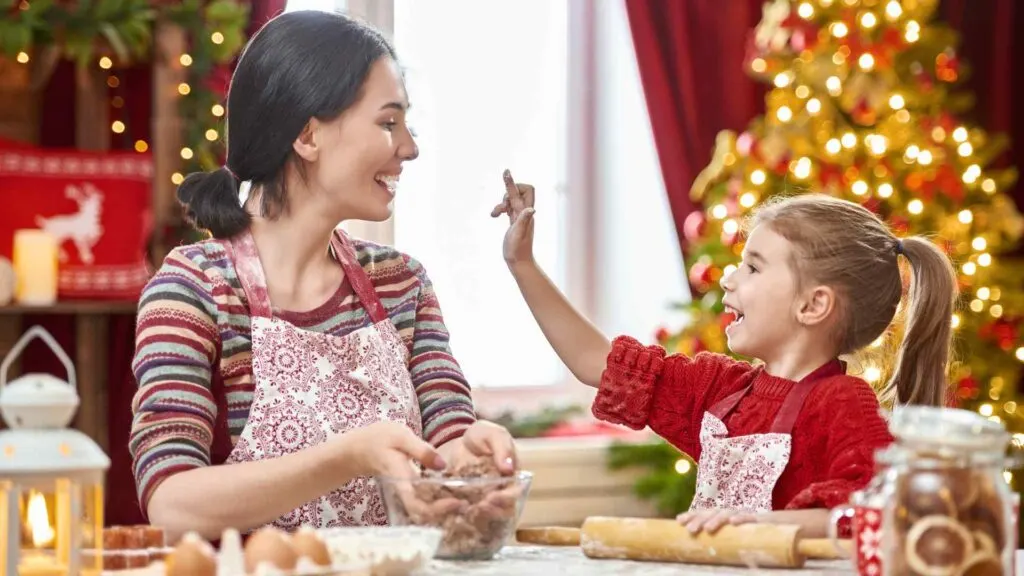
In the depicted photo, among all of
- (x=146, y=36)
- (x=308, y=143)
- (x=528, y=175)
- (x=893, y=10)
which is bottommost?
(x=528, y=175)

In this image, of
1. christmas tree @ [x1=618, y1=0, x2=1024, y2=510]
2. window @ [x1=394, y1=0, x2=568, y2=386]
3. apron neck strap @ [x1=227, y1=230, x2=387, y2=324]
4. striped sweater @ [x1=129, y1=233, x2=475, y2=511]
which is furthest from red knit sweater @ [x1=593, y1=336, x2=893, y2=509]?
window @ [x1=394, y1=0, x2=568, y2=386]

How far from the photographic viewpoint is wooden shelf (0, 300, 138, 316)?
329 cm

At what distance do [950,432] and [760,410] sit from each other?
0.84 meters

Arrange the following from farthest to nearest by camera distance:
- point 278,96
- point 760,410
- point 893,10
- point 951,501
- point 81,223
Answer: point 893,10 → point 81,223 → point 760,410 → point 278,96 → point 951,501

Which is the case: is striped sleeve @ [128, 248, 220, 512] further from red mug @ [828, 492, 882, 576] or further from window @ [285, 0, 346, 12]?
window @ [285, 0, 346, 12]

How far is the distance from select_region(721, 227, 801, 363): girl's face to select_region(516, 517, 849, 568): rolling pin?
1.85 ft

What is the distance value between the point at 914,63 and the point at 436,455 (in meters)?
3.04

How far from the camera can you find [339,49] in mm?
1853

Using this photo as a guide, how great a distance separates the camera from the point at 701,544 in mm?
1414

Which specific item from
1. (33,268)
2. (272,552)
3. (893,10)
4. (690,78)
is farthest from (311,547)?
(690,78)

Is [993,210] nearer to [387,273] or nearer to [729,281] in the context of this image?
[729,281]

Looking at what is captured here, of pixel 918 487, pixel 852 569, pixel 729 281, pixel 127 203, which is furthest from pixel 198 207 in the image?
pixel 127 203

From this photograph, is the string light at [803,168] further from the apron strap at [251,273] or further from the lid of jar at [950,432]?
the lid of jar at [950,432]

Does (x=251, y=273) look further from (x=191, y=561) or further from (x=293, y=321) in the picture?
(x=191, y=561)
